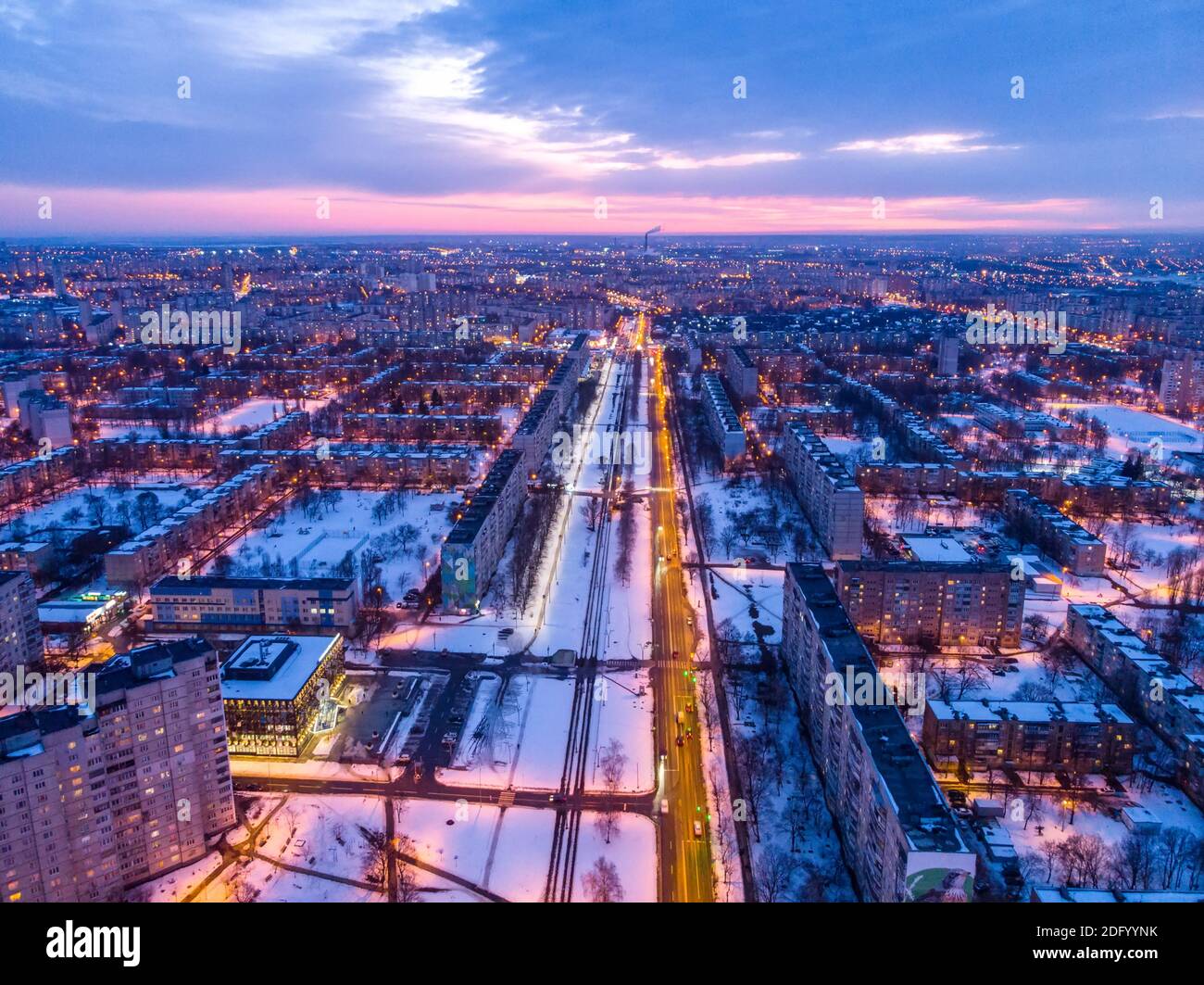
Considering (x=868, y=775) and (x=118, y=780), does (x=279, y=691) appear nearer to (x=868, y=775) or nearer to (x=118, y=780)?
(x=118, y=780)

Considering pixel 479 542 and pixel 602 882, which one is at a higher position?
pixel 479 542

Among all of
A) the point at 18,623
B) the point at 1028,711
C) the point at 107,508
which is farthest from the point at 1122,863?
the point at 107,508

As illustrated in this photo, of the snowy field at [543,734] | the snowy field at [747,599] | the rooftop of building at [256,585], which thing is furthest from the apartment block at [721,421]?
the rooftop of building at [256,585]

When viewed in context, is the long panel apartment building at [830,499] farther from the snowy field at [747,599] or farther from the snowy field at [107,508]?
the snowy field at [107,508]

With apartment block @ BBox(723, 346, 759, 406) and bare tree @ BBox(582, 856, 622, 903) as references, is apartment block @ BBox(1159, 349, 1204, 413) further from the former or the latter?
bare tree @ BBox(582, 856, 622, 903)

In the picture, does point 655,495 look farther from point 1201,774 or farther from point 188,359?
point 188,359

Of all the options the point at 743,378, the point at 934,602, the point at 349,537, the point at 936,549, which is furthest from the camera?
the point at 743,378

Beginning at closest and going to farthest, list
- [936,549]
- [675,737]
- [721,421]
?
1. [675,737]
2. [936,549]
3. [721,421]
